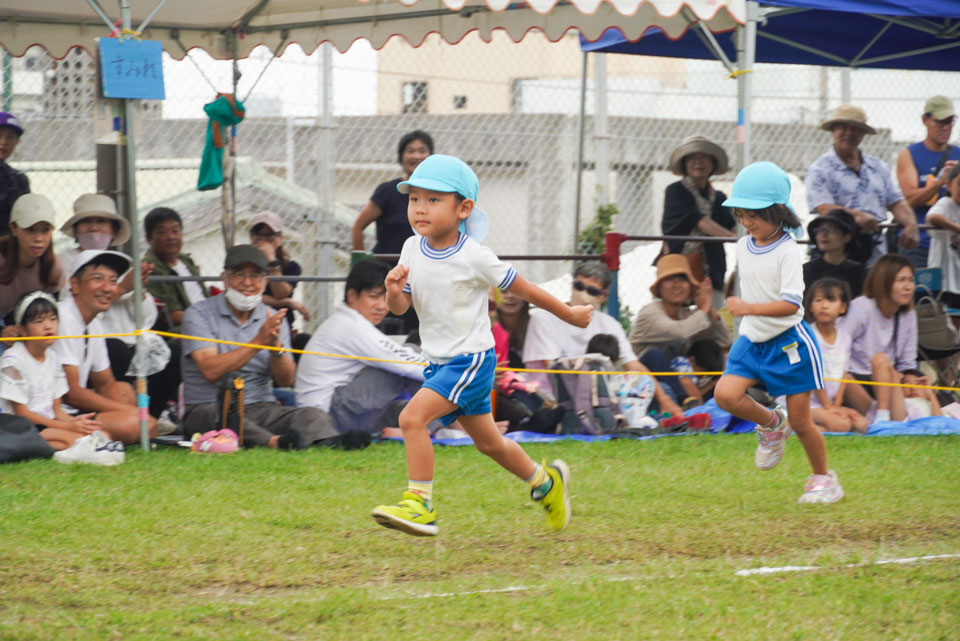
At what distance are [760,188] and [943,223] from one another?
4469 millimetres

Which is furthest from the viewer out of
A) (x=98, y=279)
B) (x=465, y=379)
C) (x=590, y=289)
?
(x=590, y=289)

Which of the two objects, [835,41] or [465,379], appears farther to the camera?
[835,41]

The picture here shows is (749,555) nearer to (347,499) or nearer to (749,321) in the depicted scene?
(749,321)

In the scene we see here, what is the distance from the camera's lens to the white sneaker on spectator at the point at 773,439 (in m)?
6.01

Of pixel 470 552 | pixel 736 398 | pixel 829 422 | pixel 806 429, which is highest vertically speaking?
pixel 736 398

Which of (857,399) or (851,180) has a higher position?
(851,180)

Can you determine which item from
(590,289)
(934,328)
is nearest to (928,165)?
(934,328)

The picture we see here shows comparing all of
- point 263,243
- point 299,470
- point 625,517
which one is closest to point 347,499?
point 299,470

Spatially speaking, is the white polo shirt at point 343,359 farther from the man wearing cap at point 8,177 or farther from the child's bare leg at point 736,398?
the child's bare leg at point 736,398

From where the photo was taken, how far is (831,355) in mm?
8367

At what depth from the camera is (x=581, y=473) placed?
6629 millimetres

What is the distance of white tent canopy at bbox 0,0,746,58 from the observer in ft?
27.6

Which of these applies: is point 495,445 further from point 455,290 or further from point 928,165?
point 928,165

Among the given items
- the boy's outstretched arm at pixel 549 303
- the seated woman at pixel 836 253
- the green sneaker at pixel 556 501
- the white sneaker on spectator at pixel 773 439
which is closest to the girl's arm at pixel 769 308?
the white sneaker on spectator at pixel 773 439
